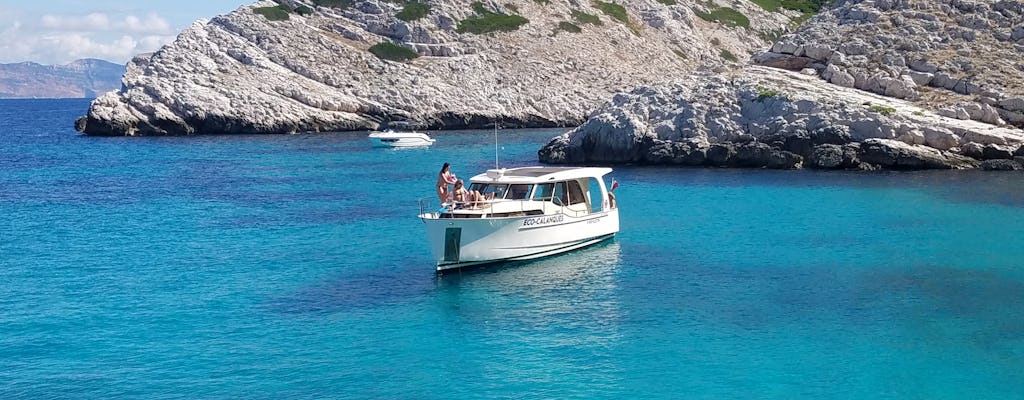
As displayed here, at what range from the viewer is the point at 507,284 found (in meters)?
32.2

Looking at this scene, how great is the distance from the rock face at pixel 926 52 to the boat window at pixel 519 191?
1356 inches

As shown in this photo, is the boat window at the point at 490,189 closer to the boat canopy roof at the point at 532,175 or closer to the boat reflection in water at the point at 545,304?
the boat canopy roof at the point at 532,175

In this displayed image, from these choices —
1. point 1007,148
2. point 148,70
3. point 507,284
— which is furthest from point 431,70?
point 507,284

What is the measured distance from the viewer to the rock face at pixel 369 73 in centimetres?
10400

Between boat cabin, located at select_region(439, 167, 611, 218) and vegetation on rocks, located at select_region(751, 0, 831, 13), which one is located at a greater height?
vegetation on rocks, located at select_region(751, 0, 831, 13)

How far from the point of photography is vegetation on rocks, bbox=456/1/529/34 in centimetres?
12488

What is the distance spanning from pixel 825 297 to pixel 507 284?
965cm

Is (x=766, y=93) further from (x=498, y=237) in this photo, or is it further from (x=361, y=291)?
(x=361, y=291)

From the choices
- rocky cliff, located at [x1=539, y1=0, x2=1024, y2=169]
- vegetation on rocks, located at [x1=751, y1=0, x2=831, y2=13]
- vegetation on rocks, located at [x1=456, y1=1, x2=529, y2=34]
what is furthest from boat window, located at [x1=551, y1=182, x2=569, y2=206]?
vegetation on rocks, located at [x1=751, y1=0, x2=831, y2=13]

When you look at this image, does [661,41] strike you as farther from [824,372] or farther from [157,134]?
[824,372]

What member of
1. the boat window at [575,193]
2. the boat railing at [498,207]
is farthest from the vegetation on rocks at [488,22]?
the boat railing at [498,207]

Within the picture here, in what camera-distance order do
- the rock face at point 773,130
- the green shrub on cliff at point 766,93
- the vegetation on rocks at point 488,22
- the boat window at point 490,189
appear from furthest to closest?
1. the vegetation on rocks at point 488,22
2. the green shrub on cliff at point 766,93
3. the rock face at point 773,130
4. the boat window at point 490,189

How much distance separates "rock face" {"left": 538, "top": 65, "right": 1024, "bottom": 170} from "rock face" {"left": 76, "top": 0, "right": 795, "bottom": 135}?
43.6 m

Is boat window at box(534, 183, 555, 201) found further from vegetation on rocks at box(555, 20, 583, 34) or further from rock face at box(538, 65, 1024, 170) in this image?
vegetation on rocks at box(555, 20, 583, 34)
